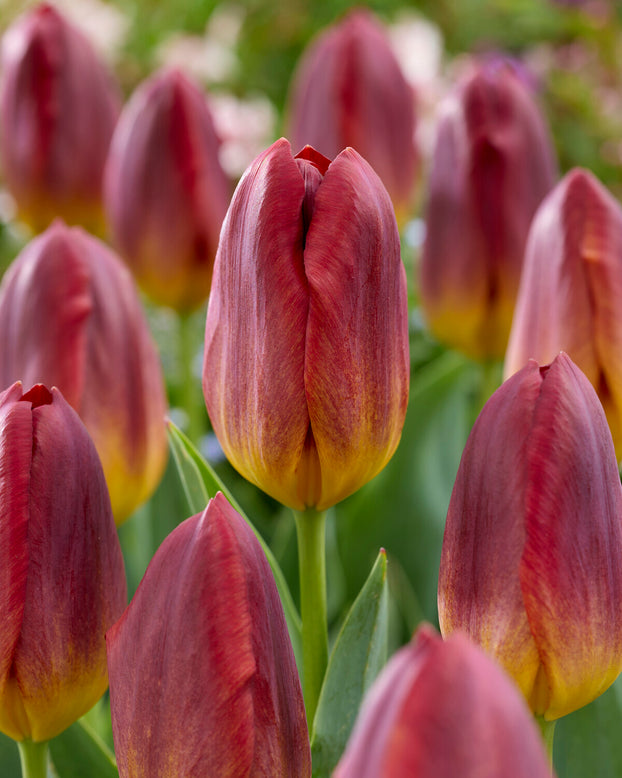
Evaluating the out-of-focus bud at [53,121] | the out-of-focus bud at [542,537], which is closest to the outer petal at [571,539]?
the out-of-focus bud at [542,537]

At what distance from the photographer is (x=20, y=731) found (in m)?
0.40

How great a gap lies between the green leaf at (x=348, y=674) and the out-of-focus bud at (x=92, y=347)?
0.50 feet

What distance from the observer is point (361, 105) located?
0.83 meters

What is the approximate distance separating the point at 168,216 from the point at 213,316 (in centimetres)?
33

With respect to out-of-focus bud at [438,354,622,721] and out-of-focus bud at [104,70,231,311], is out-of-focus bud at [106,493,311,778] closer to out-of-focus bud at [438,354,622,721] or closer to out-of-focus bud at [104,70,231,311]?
out-of-focus bud at [438,354,622,721]

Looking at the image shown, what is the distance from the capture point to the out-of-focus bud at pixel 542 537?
0.34 metres

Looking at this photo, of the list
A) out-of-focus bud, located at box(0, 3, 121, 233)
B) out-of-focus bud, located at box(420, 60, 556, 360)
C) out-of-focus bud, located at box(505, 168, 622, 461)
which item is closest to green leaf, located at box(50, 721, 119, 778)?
out-of-focus bud, located at box(505, 168, 622, 461)

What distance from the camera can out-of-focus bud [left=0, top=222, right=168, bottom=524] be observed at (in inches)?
19.9

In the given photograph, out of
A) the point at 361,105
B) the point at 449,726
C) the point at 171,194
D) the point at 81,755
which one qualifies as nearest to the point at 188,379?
the point at 171,194

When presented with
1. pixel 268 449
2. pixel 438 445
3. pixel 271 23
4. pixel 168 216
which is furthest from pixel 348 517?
pixel 271 23

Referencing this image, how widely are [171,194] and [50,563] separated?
413 millimetres

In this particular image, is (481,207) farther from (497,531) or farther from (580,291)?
(497,531)

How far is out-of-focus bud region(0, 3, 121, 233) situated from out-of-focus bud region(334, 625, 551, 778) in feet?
2.27

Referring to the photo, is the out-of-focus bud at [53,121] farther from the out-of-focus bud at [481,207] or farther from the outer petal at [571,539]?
the outer petal at [571,539]
